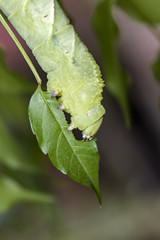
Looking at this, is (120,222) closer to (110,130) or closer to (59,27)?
(110,130)

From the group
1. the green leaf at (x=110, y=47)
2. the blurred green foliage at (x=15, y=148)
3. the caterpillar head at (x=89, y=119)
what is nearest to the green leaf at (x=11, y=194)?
the blurred green foliage at (x=15, y=148)

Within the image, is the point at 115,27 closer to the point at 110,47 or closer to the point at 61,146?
the point at 110,47

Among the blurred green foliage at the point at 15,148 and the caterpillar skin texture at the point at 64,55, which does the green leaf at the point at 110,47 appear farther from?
the caterpillar skin texture at the point at 64,55

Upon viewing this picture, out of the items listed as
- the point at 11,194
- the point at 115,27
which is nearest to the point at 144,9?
the point at 115,27

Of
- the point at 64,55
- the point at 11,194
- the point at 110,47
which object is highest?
the point at 64,55

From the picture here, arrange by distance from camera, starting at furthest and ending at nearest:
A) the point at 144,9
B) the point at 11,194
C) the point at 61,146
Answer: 1. the point at 11,194
2. the point at 144,9
3. the point at 61,146

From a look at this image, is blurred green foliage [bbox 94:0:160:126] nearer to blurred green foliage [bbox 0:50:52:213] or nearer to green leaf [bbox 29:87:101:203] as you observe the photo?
blurred green foliage [bbox 0:50:52:213]

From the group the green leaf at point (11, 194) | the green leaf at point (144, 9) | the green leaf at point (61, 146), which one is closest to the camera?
the green leaf at point (61, 146)
